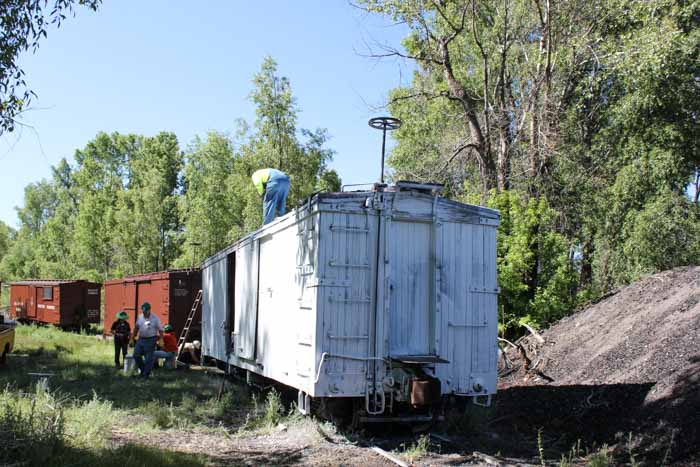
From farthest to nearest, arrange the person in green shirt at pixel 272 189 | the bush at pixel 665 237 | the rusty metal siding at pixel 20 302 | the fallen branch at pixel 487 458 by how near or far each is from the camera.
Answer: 1. the rusty metal siding at pixel 20 302
2. the bush at pixel 665 237
3. the person in green shirt at pixel 272 189
4. the fallen branch at pixel 487 458

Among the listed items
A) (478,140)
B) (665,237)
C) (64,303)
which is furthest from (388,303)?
(64,303)

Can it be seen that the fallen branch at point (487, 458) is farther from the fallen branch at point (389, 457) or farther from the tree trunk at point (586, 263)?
the tree trunk at point (586, 263)

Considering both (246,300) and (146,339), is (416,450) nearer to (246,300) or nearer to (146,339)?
(246,300)

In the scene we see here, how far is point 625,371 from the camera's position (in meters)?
9.90

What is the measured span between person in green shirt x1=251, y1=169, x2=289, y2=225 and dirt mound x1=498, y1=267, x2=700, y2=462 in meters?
5.48

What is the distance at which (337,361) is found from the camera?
7.86 meters

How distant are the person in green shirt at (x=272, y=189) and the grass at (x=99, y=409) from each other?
3551 mm

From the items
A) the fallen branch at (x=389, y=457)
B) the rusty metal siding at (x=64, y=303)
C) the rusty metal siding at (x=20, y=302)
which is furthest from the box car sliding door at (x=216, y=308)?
the rusty metal siding at (x=20, y=302)

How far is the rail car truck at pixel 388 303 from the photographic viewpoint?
7.89m

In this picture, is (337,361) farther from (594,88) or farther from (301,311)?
(594,88)

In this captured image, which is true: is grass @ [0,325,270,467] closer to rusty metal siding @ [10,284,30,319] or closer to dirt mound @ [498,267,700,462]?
dirt mound @ [498,267,700,462]

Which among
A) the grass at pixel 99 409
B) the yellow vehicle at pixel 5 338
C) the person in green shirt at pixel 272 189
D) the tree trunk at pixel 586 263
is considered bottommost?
the grass at pixel 99 409

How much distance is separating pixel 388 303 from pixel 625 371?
14.4 feet

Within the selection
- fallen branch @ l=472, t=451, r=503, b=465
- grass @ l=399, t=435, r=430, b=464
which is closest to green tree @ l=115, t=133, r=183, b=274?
grass @ l=399, t=435, r=430, b=464
